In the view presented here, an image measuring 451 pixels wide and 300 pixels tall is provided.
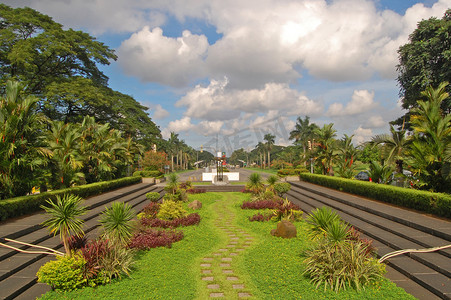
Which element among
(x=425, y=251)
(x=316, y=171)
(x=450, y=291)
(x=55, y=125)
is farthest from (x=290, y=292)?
(x=316, y=171)

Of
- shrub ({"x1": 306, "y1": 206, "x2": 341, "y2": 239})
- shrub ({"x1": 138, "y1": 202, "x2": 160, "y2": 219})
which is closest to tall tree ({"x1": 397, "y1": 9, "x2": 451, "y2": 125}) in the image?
shrub ({"x1": 306, "y1": 206, "x2": 341, "y2": 239})

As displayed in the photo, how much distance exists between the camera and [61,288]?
17.7 ft

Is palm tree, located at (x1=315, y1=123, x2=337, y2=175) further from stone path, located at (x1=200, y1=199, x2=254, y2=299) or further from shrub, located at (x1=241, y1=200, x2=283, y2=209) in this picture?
stone path, located at (x1=200, y1=199, x2=254, y2=299)

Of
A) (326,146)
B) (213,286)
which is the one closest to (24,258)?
(213,286)

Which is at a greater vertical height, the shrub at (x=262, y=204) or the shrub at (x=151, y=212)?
the shrub at (x=151, y=212)

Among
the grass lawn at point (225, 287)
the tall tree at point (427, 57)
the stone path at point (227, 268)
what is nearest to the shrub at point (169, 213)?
the stone path at point (227, 268)

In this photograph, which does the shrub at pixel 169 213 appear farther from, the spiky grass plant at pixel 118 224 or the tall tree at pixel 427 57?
the tall tree at pixel 427 57

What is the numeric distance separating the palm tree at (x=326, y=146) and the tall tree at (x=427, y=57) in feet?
24.3

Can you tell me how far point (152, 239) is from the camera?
8570mm

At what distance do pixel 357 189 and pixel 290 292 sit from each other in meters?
12.2

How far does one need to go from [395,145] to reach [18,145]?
1774 centimetres

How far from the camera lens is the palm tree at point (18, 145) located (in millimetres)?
10141

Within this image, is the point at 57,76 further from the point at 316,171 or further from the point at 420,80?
the point at 420,80

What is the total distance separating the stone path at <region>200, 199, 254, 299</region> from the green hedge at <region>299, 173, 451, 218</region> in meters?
6.46
